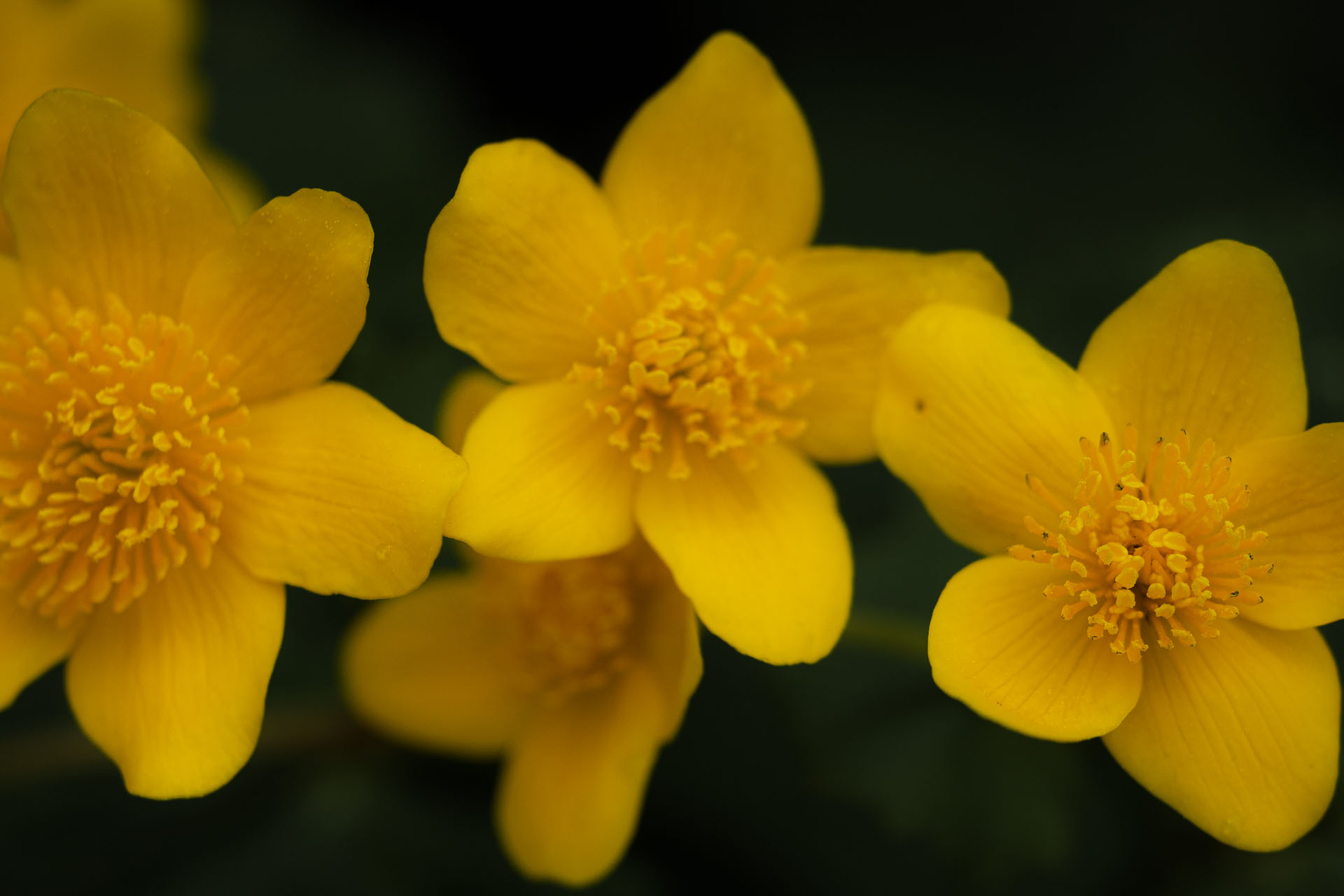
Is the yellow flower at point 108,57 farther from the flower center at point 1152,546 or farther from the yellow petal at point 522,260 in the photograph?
the flower center at point 1152,546

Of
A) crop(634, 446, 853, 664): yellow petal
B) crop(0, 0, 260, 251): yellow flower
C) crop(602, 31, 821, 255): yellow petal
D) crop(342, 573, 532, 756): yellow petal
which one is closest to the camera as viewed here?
crop(634, 446, 853, 664): yellow petal

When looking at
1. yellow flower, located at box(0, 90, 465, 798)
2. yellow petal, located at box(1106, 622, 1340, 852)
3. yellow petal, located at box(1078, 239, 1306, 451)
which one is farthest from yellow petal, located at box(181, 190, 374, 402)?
yellow petal, located at box(1106, 622, 1340, 852)

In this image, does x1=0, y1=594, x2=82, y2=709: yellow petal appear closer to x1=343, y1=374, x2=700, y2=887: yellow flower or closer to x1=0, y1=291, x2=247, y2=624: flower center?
x1=0, y1=291, x2=247, y2=624: flower center

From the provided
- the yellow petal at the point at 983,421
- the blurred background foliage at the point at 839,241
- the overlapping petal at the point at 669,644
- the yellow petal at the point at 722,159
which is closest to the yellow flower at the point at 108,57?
the blurred background foliage at the point at 839,241

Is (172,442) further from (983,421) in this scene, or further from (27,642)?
(983,421)

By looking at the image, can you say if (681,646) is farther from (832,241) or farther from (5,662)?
(832,241)
